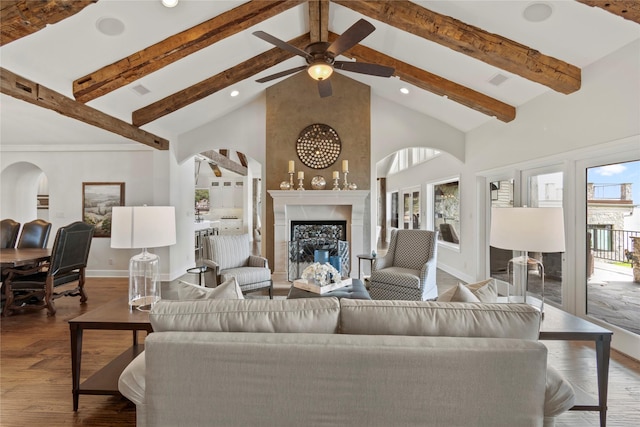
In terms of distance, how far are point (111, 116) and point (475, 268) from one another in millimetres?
6048

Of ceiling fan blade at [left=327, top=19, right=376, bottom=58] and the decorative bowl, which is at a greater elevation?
ceiling fan blade at [left=327, top=19, right=376, bottom=58]

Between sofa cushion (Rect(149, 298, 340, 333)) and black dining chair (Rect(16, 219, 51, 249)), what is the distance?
4737 millimetres

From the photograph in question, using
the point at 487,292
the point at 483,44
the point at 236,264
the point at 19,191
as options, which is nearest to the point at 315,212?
the point at 236,264

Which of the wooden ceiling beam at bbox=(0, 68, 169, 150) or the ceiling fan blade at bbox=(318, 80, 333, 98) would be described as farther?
the ceiling fan blade at bbox=(318, 80, 333, 98)

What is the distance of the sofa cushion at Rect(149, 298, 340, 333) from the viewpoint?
Result: 153cm

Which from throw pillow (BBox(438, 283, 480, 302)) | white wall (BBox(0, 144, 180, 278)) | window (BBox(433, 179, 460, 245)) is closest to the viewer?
throw pillow (BBox(438, 283, 480, 302))

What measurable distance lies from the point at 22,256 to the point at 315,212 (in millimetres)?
4197

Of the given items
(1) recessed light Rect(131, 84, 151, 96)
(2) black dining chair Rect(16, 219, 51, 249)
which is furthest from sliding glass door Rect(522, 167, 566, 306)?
(2) black dining chair Rect(16, 219, 51, 249)

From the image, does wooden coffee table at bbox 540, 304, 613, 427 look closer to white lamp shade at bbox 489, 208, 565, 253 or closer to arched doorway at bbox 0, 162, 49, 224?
white lamp shade at bbox 489, 208, 565, 253

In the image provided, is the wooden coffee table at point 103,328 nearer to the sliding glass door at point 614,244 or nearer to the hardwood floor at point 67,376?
the hardwood floor at point 67,376

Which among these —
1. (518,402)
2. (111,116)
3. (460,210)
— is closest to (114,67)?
(111,116)

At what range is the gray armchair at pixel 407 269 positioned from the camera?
4039 millimetres

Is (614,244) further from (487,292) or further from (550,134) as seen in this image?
(487,292)

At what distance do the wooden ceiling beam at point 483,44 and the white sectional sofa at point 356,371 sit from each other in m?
2.91
